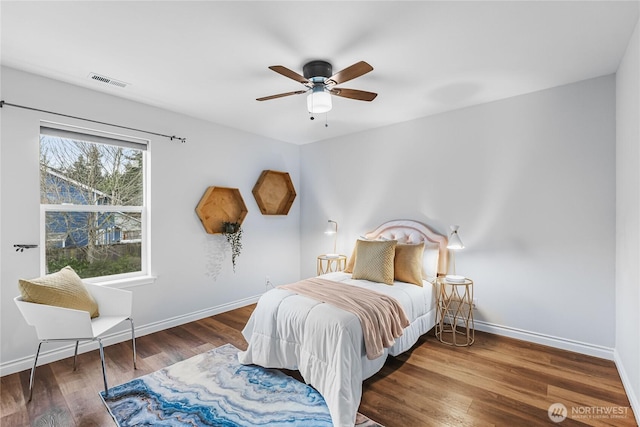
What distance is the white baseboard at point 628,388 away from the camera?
1943mm

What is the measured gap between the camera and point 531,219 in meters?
3.10

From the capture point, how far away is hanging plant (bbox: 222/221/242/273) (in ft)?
13.4

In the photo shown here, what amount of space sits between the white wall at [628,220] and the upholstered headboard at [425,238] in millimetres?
1467

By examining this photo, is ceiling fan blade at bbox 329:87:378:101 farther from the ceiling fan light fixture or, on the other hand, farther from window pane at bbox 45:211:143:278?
window pane at bbox 45:211:143:278

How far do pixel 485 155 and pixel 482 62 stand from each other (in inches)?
46.0

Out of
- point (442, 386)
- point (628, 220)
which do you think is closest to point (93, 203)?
point (442, 386)

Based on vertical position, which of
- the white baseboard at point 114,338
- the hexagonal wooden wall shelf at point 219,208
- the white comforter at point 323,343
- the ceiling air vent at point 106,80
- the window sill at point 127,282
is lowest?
the white baseboard at point 114,338

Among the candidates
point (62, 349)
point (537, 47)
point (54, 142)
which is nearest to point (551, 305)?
point (537, 47)

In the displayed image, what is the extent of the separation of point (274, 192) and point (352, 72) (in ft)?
9.38

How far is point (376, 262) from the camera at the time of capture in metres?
3.29

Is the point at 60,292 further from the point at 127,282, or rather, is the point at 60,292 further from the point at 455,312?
the point at 455,312

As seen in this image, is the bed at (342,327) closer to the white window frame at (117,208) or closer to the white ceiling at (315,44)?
the white window frame at (117,208)

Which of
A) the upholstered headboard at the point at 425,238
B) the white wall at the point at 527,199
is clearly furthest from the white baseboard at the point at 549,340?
the upholstered headboard at the point at 425,238

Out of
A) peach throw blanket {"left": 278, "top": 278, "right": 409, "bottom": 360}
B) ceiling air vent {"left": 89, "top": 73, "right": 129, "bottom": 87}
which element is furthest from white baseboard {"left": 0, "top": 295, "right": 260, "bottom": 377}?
ceiling air vent {"left": 89, "top": 73, "right": 129, "bottom": 87}
